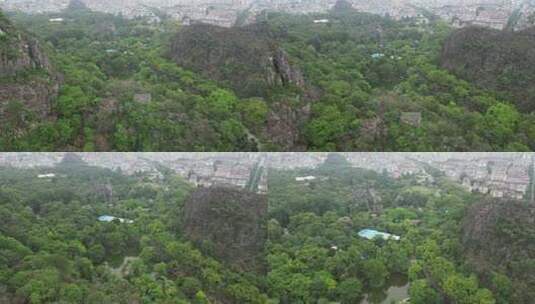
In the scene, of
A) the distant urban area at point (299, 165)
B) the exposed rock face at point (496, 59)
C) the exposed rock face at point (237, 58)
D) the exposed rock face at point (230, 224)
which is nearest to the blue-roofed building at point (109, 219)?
the distant urban area at point (299, 165)

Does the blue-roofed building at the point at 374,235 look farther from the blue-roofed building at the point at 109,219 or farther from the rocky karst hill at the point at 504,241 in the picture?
the blue-roofed building at the point at 109,219

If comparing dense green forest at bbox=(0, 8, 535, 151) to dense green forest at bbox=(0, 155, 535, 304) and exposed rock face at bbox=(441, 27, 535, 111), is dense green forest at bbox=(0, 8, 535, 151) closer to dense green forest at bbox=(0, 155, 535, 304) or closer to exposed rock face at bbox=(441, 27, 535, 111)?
exposed rock face at bbox=(441, 27, 535, 111)

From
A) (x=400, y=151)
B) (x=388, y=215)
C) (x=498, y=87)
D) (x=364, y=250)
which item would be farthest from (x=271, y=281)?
(x=498, y=87)

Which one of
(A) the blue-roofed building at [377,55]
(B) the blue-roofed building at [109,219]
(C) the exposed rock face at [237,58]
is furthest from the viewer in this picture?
(A) the blue-roofed building at [377,55]

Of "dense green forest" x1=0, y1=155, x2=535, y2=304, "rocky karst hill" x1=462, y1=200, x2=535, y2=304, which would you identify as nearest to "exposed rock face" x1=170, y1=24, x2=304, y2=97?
"dense green forest" x1=0, y1=155, x2=535, y2=304

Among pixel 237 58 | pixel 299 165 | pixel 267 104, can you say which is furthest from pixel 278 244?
pixel 237 58

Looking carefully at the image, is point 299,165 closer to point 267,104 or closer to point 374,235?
point 267,104
